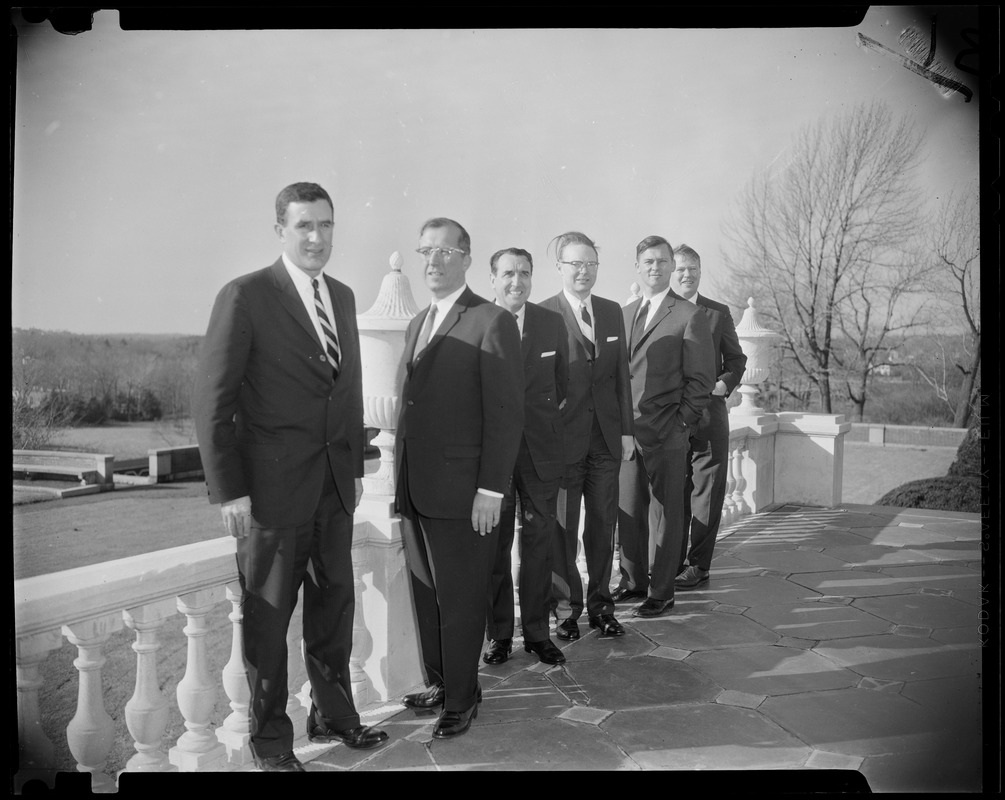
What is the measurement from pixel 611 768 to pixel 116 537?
654cm

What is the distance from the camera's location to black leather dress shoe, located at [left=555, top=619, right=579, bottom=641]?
391 centimetres

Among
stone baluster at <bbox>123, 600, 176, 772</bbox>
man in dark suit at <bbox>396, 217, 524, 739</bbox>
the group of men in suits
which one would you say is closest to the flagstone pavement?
the group of men in suits

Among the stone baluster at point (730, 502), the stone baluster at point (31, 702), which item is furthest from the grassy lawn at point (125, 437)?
the stone baluster at point (730, 502)

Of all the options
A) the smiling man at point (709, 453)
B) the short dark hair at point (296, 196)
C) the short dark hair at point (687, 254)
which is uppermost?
the short dark hair at point (687, 254)

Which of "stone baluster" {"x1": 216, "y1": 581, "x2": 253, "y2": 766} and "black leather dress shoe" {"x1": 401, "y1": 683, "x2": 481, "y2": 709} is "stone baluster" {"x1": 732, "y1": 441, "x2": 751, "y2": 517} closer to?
"black leather dress shoe" {"x1": 401, "y1": 683, "x2": 481, "y2": 709}

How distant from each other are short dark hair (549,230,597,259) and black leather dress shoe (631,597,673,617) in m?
1.95

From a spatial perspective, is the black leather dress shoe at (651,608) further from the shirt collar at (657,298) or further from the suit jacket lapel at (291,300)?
the suit jacket lapel at (291,300)

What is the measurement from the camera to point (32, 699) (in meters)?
2.54

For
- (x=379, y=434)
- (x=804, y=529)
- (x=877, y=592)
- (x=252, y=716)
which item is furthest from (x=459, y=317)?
(x=804, y=529)

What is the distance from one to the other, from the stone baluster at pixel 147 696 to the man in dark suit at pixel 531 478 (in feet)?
4.87

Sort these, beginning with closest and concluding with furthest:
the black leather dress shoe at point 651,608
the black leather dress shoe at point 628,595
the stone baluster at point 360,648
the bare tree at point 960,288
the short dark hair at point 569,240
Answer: the bare tree at point 960,288, the stone baluster at point 360,648, the short dark hair at point 569,240, the black leather dress shoe at point 651,608, the black leather dress shoe at point 628,595

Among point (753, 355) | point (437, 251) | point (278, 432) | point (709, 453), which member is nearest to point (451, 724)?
point (278, 432)

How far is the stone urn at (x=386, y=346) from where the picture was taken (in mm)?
3150

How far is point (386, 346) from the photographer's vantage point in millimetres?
3180
